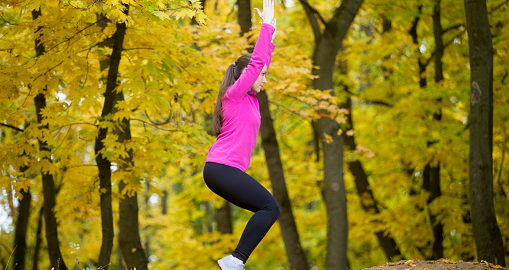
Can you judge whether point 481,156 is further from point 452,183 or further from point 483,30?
point 452,183

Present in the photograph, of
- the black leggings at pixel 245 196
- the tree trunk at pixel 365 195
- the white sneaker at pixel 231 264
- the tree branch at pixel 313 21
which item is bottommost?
the tree trunk at pixel 365 195

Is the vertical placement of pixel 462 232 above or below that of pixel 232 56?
below

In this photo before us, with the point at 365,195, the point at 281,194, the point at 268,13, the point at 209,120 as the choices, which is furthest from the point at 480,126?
the point at 365,195

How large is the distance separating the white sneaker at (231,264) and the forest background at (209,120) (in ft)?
6.77

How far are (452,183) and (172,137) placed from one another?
321 inches

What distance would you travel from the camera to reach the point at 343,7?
8.47 meters

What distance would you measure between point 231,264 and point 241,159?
68 cm

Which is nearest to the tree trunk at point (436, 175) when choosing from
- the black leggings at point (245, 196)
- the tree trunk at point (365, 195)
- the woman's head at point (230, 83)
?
the tree trunk at point (365, 195)

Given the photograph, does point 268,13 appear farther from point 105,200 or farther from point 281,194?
point 281,194

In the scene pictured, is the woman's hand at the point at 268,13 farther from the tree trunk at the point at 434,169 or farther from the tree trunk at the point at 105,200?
the tree trunk at the point at 434,169

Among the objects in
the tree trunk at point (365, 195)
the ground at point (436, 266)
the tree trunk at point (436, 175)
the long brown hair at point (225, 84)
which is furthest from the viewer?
the tree trunk at point (365, 195)

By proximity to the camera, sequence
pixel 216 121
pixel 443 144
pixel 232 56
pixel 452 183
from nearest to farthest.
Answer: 1. pixel 216 121
2. pixel 232 56
3. pixel 443 144
4. pixel 452 183

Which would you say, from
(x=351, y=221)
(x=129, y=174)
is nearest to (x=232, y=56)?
(x=129, y=174)

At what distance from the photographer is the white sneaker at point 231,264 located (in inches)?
120
